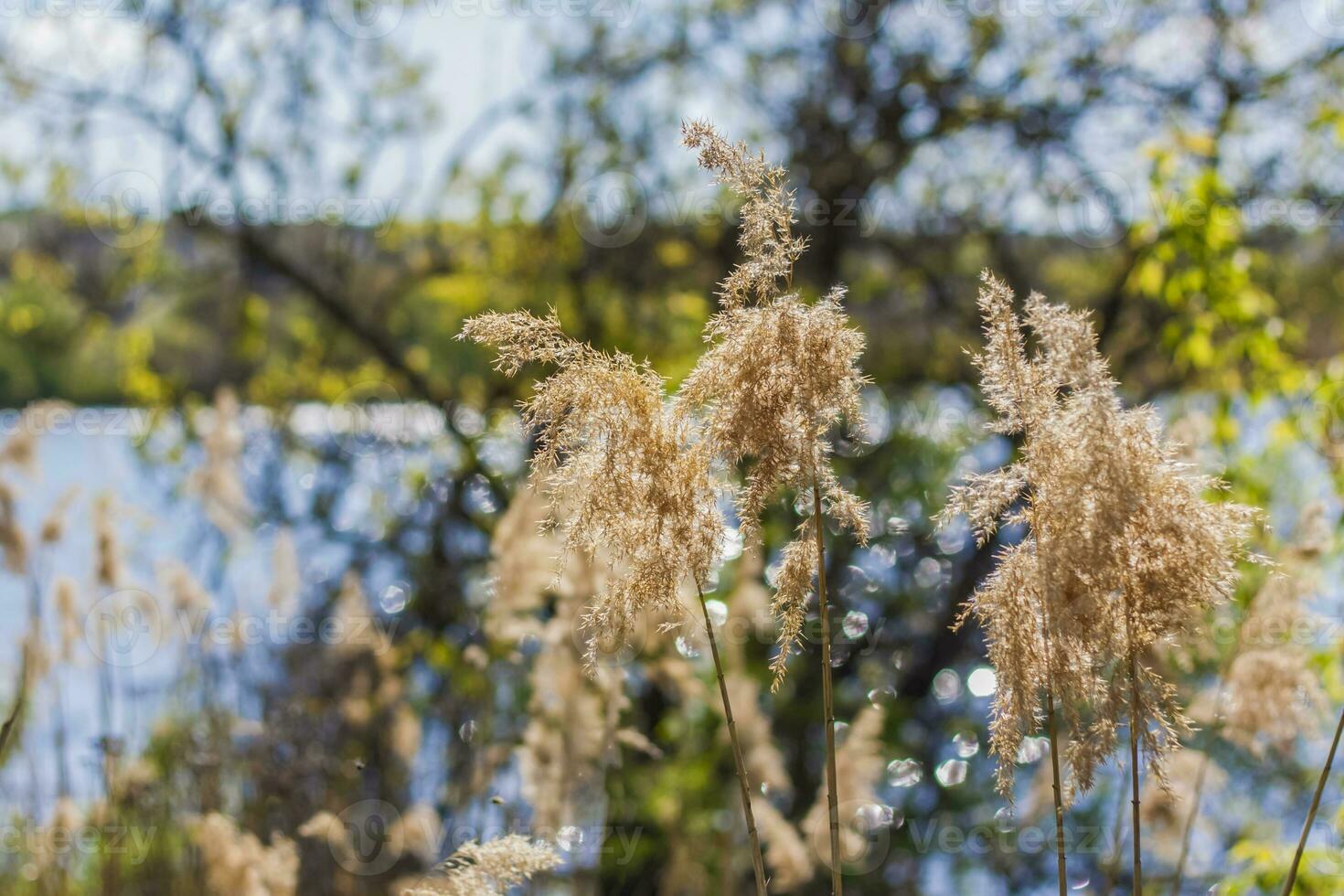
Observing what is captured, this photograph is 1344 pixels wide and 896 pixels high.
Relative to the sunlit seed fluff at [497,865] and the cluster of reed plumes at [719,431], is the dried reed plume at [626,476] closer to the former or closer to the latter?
the cluster of reed plumes at [719,431]

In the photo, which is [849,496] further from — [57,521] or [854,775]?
[57,521]

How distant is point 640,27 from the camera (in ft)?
15.2

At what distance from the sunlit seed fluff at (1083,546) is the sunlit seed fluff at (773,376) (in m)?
0.15

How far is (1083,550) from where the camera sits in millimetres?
1127

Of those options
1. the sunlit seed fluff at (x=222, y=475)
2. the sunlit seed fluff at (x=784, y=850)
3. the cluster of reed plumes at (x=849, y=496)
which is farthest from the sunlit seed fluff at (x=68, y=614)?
the cluster of reed plumes at (x=849, y=496)

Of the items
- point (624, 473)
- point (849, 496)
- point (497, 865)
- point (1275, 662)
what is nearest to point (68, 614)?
point (497, 865)

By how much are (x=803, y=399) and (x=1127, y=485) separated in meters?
0.31

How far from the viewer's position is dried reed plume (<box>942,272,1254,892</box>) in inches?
44.9

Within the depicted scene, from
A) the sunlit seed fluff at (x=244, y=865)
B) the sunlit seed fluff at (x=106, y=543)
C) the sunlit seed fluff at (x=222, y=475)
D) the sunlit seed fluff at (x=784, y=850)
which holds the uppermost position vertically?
the sunlit seed fluff at (x=222, y=475)

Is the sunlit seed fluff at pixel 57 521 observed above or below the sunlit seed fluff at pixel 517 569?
above

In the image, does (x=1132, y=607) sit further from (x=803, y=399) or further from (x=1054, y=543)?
(x=803, y=399)

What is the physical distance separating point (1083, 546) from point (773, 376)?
33 centimetres

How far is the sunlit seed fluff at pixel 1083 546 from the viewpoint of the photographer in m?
1.14

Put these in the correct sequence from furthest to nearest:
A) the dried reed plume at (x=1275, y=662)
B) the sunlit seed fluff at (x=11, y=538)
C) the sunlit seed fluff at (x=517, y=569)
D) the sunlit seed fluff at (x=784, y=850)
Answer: the sunlit seed fluff at (x=11, y=538) < the sunlit seed fluff at (x=784, y=850) < the sunlit seed fluff at (x=517, y=569) < the dried reed plume at (x=1275, y=662)
